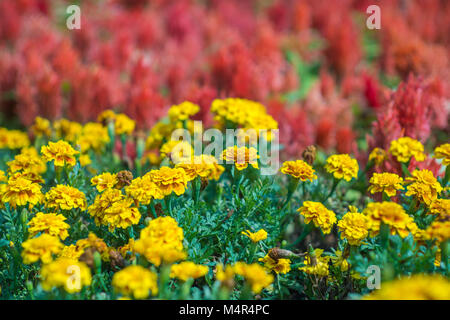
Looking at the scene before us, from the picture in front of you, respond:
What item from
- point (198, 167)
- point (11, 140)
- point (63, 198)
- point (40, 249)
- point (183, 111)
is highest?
point (183, 111)

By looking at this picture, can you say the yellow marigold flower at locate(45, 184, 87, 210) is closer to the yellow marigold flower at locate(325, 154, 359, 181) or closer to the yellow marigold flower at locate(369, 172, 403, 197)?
the yellow marigold flower at locate(325, 154, 359, 181)

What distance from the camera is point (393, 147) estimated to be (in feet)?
5.63

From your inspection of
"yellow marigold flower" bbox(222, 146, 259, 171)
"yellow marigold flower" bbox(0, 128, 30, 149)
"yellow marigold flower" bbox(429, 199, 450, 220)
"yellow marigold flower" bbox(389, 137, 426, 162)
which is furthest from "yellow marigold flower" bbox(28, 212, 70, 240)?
"yellow marigold flower" bbox(389, 137, 426, 162)

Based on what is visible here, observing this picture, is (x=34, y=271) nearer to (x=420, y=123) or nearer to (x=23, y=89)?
(x=23, y=89)

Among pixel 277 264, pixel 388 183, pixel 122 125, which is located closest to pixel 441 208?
pixel 388 183

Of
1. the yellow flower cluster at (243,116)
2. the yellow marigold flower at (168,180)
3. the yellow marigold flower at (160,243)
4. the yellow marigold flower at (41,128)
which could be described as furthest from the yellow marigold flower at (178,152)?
the yellow marigold flower at (41,128)

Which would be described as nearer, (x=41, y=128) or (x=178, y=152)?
(x=178, y=152)

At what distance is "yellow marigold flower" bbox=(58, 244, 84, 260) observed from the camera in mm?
1272

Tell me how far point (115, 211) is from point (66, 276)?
0.30 metres

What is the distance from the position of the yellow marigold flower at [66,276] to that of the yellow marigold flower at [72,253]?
13 cm

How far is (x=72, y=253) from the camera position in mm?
1297

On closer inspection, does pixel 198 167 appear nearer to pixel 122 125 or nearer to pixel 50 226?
pixel 50 226

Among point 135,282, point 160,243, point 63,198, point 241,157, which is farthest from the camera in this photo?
point 241,157

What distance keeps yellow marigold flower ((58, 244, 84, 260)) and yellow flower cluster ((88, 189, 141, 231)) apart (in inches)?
4.7
